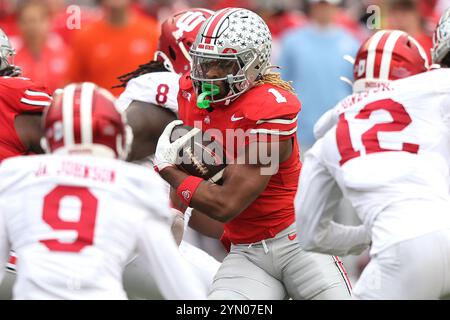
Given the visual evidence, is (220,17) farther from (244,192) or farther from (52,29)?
(52,29)

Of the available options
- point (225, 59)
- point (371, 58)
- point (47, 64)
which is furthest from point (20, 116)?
point (47, 64)

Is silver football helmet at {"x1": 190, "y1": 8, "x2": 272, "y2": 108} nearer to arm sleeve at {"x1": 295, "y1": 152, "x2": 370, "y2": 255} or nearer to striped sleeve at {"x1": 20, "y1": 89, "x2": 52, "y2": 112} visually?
arm sleeve at {"x1": 295, "y1": 152, "x2": 370, "y2": 255}

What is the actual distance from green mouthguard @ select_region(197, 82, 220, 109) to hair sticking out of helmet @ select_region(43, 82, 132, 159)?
109cm

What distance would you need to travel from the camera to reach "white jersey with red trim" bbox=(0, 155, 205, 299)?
4.04 m

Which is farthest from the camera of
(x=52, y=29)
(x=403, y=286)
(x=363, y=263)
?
(x=52, y=29)

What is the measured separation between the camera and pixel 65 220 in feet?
13.3

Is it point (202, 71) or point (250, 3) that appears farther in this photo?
point (250, 3)

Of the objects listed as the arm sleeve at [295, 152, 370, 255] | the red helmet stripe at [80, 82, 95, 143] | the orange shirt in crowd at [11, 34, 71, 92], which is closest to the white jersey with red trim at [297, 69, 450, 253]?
the arm sleeve at [295, 152, 370, 255]

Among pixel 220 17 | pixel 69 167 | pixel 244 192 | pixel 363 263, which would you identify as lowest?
pixel 363 263

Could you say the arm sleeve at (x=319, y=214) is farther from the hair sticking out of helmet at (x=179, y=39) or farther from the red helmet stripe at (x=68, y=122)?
the hair sticking out of helmet at (x=179, y=39)

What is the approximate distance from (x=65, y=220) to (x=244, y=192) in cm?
127

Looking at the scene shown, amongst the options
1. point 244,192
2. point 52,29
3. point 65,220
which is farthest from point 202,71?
point 52,29

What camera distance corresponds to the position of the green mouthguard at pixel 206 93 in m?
5.29
